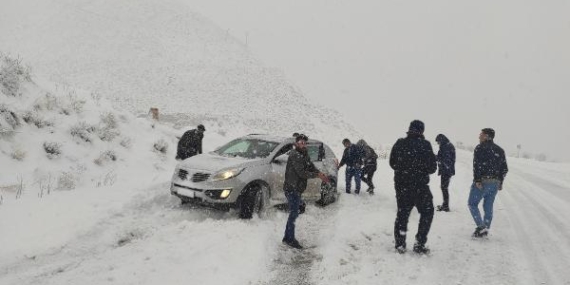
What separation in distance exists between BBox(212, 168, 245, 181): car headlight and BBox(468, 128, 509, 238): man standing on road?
4316 mm

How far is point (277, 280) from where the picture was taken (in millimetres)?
6035

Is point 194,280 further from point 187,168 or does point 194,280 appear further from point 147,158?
point 147,158

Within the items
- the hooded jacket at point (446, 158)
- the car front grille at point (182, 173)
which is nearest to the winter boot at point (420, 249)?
the hooded jacket at point (446, 158)

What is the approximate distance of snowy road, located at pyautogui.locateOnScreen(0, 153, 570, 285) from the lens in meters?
6.00

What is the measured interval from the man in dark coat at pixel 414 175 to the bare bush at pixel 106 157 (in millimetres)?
7965

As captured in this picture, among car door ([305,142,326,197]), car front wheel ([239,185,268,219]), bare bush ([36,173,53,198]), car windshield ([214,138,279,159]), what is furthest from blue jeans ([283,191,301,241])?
bare bush ([36,173,53,198])

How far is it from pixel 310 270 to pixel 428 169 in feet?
7.67

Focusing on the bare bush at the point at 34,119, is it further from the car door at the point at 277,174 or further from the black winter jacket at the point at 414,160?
the black winter jacket at the point at 414,160

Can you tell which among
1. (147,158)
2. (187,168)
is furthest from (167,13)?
(187,168)

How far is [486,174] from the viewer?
26.8 feet

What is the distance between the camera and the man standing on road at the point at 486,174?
321 inches

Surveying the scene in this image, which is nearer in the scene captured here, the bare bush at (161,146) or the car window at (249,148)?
the car window at (249,148)

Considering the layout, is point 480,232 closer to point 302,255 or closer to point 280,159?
point 302,255

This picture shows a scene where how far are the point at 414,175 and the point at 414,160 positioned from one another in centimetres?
23
